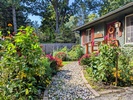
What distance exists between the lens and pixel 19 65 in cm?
331

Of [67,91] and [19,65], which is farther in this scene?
[67,91]

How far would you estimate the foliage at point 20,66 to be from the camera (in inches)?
123

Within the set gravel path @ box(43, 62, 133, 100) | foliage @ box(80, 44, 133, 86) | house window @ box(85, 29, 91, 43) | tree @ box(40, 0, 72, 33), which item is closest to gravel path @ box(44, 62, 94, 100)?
gravel path @ box(43, 62, 133, 100)

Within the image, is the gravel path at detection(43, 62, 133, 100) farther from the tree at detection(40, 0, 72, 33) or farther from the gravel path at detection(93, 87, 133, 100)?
the tree at detection(40, 0, 72, 33)

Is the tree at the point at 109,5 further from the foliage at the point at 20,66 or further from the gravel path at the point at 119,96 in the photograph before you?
the foliage at the point at 20,66

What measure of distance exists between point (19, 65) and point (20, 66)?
3cm

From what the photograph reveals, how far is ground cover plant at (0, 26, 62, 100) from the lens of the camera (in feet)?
10.3

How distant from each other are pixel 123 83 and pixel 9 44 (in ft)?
10.7

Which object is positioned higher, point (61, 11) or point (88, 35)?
point (61, 11)

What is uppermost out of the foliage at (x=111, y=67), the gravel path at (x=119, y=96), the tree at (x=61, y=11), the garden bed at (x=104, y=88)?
the tree at (x=61, y=11)

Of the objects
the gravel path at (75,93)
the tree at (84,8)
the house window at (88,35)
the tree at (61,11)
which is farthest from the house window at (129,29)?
the tree at (84,8)

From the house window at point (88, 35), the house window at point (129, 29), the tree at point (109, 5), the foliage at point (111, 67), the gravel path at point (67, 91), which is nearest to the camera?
the gravel path at point (67, 91)

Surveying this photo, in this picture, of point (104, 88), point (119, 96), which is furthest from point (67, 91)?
point (119, 96)

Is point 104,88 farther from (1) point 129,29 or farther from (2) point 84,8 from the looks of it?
(2) point 84,8
